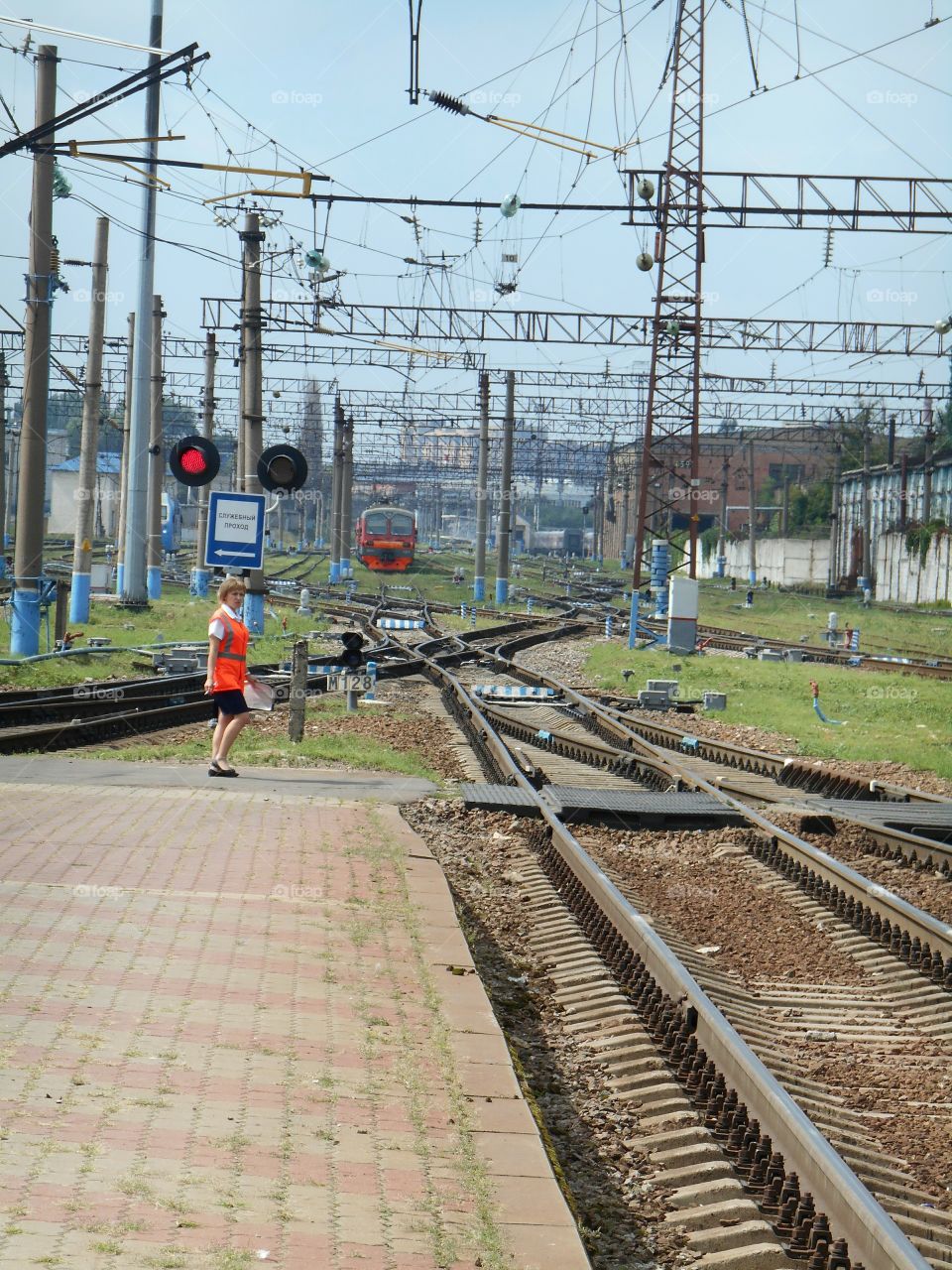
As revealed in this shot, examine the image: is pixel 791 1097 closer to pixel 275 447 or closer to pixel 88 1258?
pixel 88 1258

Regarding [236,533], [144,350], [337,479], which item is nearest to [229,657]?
[236,533]

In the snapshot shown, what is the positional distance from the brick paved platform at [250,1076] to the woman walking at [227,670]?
3.74 m

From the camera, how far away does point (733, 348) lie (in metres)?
47.2

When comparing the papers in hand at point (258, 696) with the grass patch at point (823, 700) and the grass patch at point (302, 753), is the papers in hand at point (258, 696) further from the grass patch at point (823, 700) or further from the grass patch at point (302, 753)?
the grass patch at point (823, 700)

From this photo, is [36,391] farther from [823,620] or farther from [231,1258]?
[823,620]

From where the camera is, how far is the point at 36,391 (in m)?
25.0

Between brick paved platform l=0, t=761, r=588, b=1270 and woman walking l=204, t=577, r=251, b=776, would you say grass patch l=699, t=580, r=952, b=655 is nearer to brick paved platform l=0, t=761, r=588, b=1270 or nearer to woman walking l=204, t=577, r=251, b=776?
woman walking l=204, t=577, r=251, b=776

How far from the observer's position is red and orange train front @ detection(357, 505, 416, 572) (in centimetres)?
7712

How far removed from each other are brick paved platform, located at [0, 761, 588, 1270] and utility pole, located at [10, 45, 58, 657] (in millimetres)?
15273

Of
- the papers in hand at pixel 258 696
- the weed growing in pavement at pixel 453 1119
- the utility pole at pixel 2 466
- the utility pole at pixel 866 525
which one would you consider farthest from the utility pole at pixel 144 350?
the utility pole at pixel 866 525

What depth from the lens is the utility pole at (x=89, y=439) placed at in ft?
104

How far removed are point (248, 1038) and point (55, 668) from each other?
1901 centimetres

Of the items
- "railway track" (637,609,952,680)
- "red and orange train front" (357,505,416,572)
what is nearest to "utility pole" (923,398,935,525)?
"railway track" (637,609,952,680)

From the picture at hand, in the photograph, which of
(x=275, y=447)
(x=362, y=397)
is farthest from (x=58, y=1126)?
(x=362, y=397)
